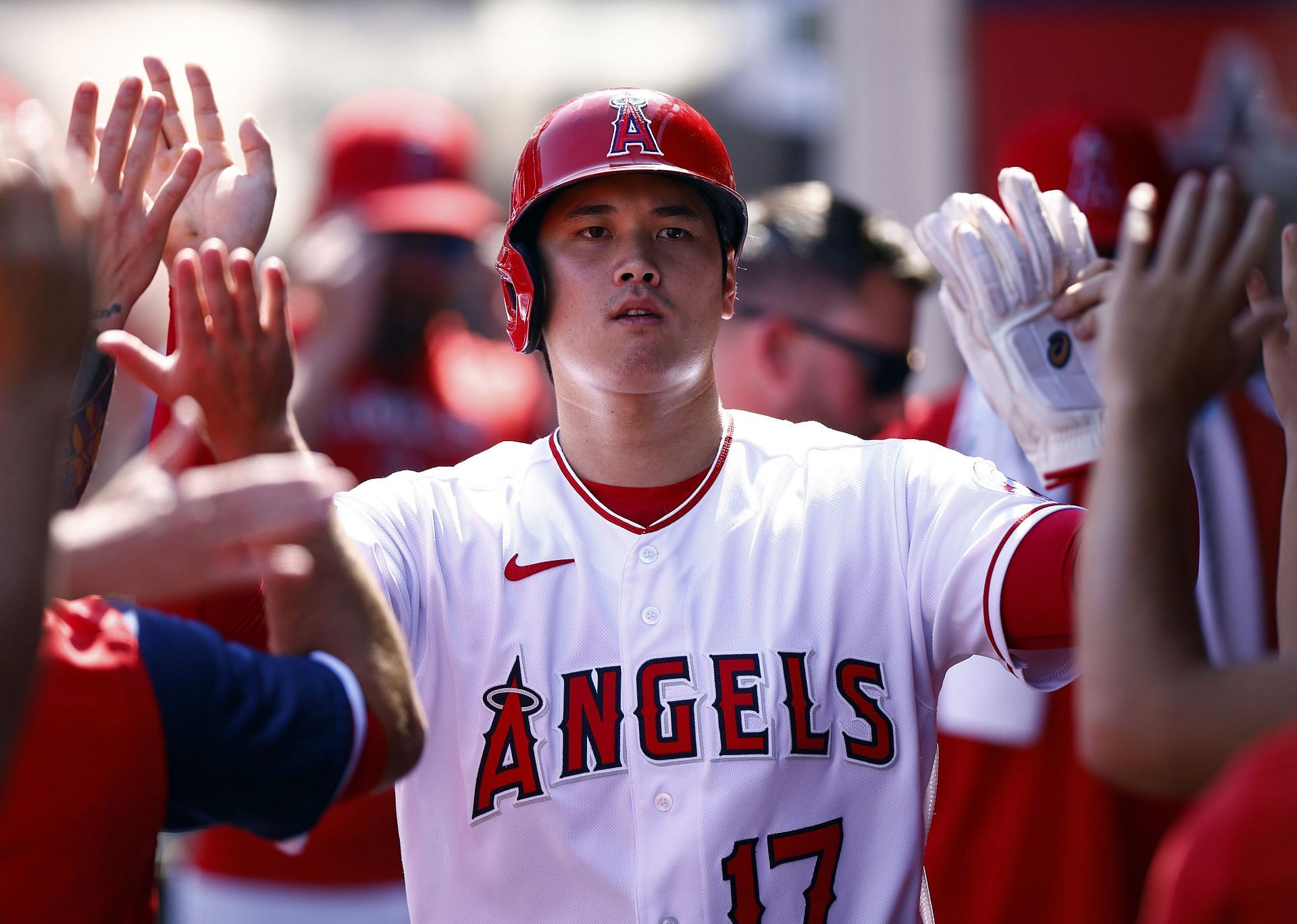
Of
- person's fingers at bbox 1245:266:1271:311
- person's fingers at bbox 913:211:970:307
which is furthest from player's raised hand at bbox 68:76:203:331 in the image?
person's fingers at bbox 1245:266:1271:311

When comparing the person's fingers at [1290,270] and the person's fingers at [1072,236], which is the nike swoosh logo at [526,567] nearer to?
the person's fingers at [1072,236]

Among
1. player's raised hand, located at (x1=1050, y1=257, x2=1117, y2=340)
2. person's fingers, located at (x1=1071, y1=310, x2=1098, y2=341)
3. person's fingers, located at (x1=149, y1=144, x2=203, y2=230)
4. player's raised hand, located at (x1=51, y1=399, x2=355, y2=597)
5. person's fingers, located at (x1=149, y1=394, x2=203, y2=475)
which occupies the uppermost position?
person's fingers, located at (x1=149, y1=144, x2=203, y2=230)

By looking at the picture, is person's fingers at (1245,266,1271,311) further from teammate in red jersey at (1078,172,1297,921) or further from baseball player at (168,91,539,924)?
baseball player at (168,91,539,924)

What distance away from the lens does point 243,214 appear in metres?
Result: 2.44

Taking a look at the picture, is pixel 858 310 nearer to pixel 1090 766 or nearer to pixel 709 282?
pixel 709 282

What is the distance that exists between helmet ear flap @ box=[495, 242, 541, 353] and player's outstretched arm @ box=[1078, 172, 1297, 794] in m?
1.27

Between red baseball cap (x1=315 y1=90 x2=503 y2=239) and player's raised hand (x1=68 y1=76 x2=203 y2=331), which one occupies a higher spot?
red baseball cap (x1=315 y1=90 x2=503 y2=239)

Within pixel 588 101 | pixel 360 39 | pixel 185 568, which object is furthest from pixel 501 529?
pixel 360 39

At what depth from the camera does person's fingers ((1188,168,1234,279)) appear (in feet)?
5.74

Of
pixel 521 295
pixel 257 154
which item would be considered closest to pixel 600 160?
pixel 521 295

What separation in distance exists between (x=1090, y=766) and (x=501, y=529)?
128 centimetres

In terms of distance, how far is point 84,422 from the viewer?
7.81 ft

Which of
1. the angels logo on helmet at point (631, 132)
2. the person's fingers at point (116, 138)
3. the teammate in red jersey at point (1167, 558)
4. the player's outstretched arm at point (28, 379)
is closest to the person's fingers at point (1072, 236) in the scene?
the angels logo on helmet at point (631, 132)

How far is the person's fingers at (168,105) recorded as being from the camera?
2.57 meters
